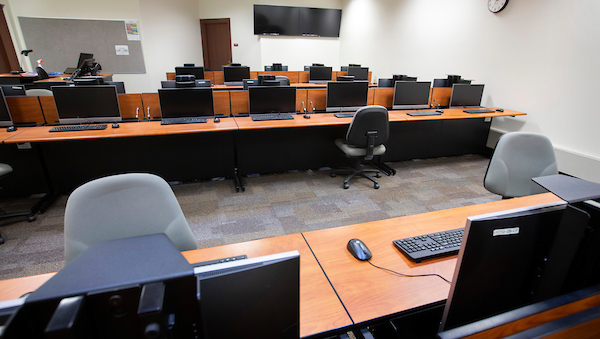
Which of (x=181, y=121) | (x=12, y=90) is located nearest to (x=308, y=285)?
(x=181, y=121)

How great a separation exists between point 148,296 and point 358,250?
906 millimetres

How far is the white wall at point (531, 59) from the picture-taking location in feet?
10.8

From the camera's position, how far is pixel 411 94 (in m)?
3.98

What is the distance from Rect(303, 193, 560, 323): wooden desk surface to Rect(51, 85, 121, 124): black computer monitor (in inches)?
108

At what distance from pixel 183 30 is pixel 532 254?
890cm

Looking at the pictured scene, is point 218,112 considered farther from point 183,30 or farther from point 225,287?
point 183,30

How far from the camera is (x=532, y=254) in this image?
83 centimetres

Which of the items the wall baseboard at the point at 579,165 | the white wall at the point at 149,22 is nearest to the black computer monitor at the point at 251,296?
the wall baseboard at the point at 579,165

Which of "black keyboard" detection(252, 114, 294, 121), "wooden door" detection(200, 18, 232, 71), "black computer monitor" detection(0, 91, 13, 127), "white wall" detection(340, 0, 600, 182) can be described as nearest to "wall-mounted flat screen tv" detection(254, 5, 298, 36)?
"wooden door" detection(200, 18, 232, 71)

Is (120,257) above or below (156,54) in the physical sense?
below

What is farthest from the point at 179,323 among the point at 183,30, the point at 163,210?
the point at 183,30

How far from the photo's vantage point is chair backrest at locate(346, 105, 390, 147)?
9.64ft

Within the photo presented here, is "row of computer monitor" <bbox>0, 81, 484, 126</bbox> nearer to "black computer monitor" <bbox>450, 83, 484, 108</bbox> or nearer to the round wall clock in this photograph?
"black computer monitor" <bbox>450, 83, 484, 108</bbox>

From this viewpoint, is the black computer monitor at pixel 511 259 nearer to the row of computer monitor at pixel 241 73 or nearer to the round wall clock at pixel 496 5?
the round wall clock at pixel 496 5
